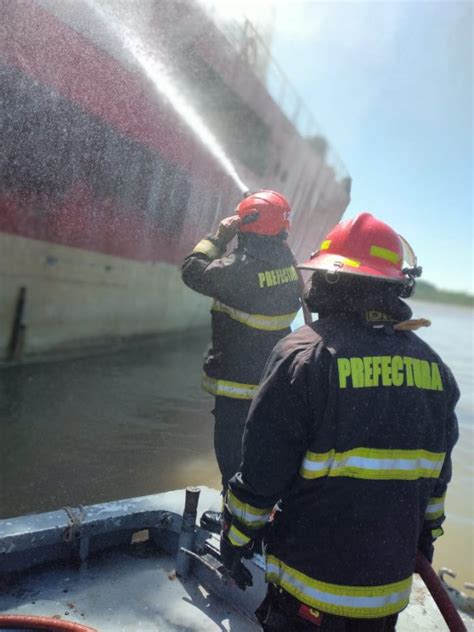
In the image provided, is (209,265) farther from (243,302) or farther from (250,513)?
(250,513)

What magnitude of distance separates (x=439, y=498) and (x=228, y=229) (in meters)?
1.82

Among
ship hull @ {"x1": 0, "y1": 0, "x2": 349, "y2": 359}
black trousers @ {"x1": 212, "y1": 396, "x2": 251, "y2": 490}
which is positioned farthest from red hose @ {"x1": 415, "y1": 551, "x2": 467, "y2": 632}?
ship hull @ {"x1": 0, "y1": 0, "x2": 349, "y2": 359}

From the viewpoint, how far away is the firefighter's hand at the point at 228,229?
2885 mm

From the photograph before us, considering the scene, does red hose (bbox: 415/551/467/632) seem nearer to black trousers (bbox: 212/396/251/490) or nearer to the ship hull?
black trousers (bbox: 212/396/251/490)

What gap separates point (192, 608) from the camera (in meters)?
2.03

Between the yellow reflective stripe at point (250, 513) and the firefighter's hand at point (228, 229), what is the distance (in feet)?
5.79

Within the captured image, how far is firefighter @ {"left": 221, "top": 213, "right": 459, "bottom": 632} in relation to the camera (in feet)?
4.29

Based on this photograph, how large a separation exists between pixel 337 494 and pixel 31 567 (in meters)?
1.48

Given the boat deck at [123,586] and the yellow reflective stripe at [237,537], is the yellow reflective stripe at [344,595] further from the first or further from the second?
the boat deck at [123,586]

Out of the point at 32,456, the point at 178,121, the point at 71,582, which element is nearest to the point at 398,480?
the point at 71,582

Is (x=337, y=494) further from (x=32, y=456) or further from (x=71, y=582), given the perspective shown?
(x=32, y=456)

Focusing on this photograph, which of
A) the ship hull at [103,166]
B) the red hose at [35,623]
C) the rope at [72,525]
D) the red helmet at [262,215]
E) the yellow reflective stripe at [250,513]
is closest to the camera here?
the yellow reflective stripe at [250,513]

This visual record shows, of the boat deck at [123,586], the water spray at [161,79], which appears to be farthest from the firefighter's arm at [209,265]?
the water spray at [161,79]

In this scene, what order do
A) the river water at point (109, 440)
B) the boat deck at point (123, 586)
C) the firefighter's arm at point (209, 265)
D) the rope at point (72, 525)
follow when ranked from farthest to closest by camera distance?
the river water at point (109, 440), the firefighter's arm at point (209, 265), the rope at point (72, 525), the boat deck at point (123, 586)
